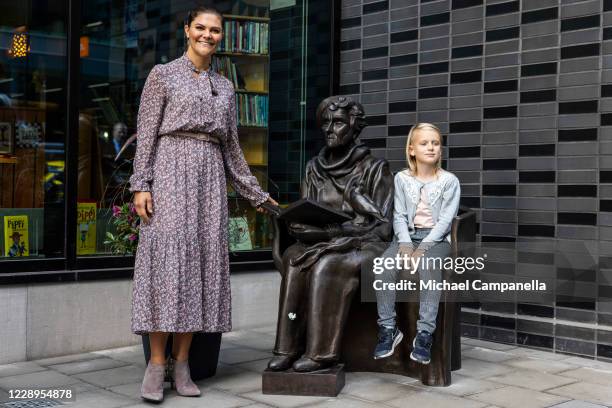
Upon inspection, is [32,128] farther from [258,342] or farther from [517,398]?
[517,398]

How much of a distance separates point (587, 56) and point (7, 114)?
384 centimetres

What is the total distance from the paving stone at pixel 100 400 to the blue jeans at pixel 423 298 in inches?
55.7

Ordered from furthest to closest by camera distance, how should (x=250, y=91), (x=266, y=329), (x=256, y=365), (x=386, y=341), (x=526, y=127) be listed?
(x=250, y=91) < (x=266, y=329) < (x=526, y=127) < (x=256, y=365) < (x=386, y=341)

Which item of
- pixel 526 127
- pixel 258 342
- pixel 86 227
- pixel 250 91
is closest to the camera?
pixel 86 227

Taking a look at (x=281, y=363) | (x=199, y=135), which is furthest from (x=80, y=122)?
(x=281, y=363)

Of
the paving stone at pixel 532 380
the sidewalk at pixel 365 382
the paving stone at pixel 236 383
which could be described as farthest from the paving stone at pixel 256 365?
the paving stone at pixel 532 380

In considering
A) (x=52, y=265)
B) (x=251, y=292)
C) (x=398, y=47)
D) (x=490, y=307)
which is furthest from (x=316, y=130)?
(x=52, y=265)

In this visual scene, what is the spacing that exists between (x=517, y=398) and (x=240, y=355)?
190cm

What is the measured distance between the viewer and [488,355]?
215 inches

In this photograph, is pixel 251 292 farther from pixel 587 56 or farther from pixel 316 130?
pixel 587 56

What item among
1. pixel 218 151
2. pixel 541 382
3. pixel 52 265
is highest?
pixel 218 151

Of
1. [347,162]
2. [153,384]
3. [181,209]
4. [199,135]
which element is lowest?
[153,384]

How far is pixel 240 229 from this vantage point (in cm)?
656

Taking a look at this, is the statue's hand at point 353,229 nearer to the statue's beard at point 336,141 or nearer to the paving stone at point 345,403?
the statue's beard at point 336,141
